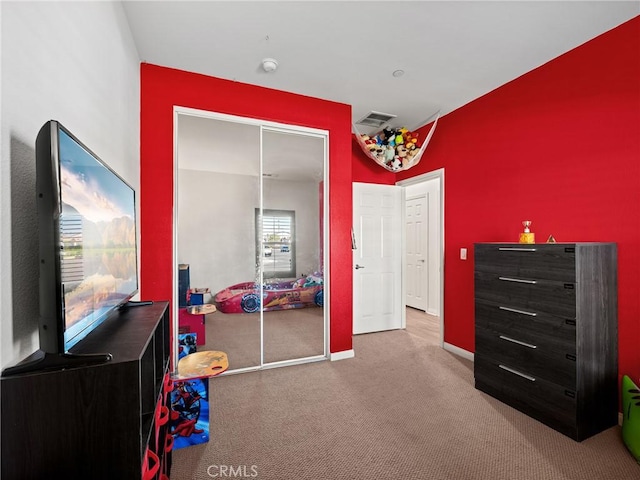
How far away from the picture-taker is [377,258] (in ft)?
14.1

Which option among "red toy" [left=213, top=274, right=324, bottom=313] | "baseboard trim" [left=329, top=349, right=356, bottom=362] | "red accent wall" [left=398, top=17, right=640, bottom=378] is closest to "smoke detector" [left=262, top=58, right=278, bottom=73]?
"red toy" [left=213, top=274, right=324, bottom=313]

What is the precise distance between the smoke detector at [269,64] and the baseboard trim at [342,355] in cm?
273

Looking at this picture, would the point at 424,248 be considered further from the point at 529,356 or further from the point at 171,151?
the point at 171,151

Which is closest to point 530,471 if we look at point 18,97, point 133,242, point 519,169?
point 519,169

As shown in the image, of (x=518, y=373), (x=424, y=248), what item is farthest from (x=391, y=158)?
(x=518, y=373)

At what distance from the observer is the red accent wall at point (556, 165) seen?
2127 millimetres

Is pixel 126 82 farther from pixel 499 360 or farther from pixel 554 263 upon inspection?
pixel 499 360

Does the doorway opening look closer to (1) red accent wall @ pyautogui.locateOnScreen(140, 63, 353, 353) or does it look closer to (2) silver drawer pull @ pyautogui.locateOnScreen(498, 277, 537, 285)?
(1) red accent wall @ pyautogui.locateOnScreen(140, 63, 353, 353)

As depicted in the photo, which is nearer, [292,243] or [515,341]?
[515,341]

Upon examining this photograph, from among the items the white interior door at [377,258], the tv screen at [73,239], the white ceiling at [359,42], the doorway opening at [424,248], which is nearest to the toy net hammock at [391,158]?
the white interior door at [377,258]

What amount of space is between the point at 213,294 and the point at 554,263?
8.81ft

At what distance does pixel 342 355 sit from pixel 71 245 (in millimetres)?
2880

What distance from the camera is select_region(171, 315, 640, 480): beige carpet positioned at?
173cm

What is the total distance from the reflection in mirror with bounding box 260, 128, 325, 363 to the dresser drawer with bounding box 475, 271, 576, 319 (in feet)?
5.02
